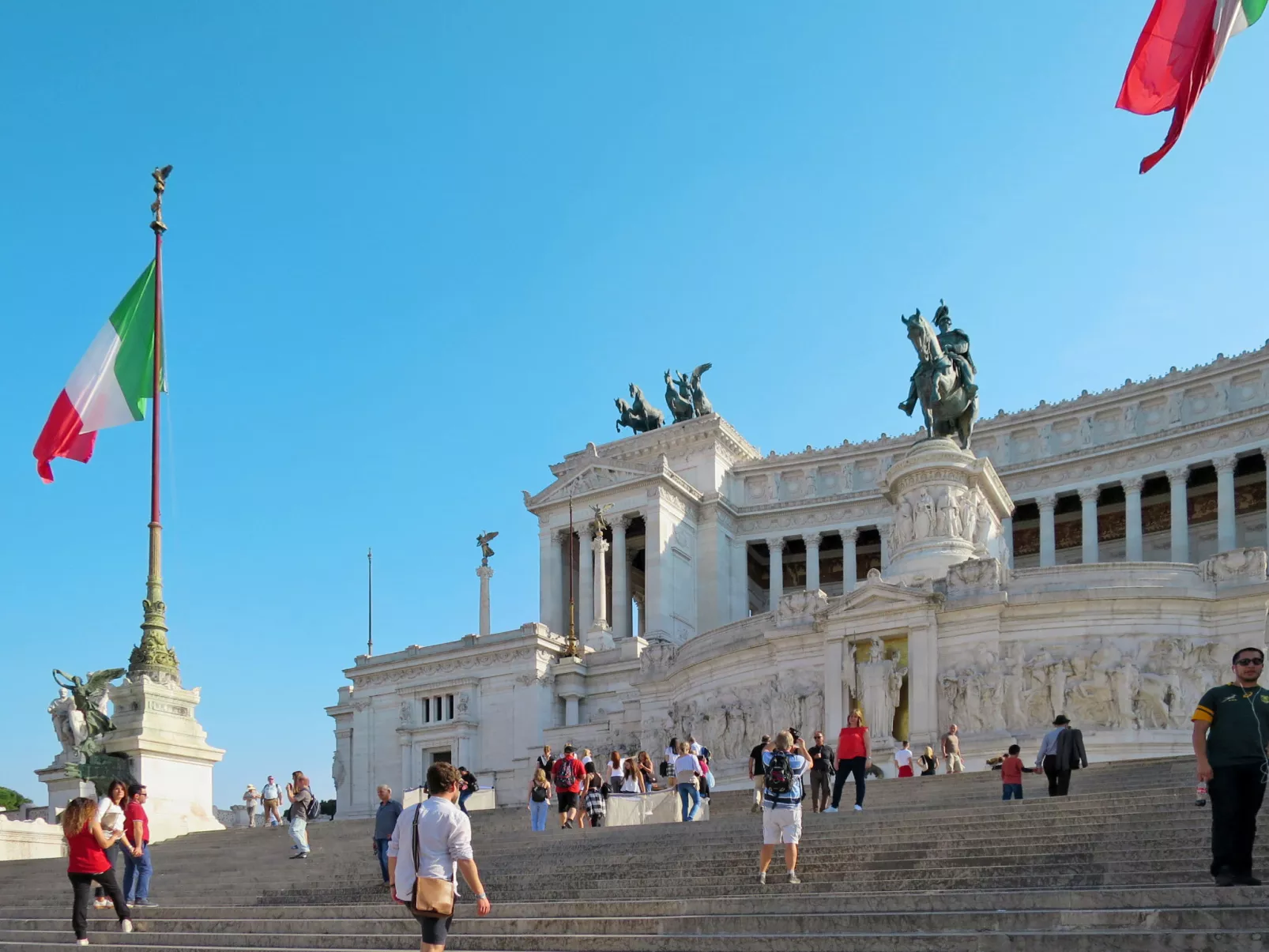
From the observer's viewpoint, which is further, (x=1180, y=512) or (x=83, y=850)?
(x=1180, y=512)

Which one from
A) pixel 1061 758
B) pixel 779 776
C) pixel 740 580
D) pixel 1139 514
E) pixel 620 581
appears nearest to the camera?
pixel 779 776

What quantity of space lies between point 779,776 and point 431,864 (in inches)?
218

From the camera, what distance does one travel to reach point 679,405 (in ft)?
233

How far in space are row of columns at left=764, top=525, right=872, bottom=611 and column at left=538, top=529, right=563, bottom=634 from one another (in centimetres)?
939

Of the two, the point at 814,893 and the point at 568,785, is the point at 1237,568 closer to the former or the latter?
the point at 568,785

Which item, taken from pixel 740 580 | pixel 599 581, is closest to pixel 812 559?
pixel 740 580

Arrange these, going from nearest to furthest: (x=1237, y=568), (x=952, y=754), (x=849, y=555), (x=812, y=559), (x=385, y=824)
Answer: (x=385, y=824), (x=952, y=754), (x=1237, y=568), (x=849, y=555), (x=812, y=559)

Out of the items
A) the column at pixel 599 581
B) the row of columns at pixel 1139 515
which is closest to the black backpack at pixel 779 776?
the row of columns at pixel 1139 515

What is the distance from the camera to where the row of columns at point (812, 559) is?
6225 centimetres

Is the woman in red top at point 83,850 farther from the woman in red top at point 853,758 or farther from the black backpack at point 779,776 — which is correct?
the woman in red top at point 853,758

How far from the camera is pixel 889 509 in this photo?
2425 inches

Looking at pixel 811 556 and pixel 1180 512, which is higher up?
pixel 1180 512

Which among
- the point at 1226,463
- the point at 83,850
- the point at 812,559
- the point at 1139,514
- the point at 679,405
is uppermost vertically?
the point at 679,405

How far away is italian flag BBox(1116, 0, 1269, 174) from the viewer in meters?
15.7
